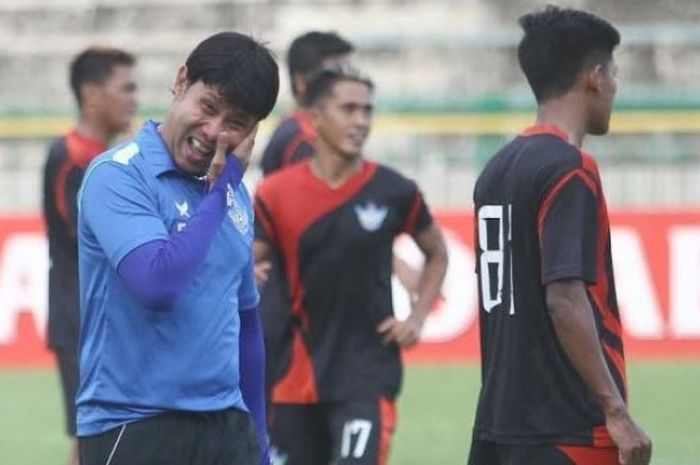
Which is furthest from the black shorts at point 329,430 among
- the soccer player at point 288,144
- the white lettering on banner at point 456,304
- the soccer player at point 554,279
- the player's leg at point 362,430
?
the white lettering on banner at point 456,304

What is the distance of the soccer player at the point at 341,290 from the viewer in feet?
28.5

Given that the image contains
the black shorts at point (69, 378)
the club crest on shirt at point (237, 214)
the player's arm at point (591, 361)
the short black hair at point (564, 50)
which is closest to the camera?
the club crest on shirt at point (237, 214)

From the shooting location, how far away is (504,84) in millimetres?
21484

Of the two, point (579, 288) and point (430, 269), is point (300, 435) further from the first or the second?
point (579, 288)

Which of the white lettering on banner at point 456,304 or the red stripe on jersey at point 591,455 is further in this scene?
the white lettering on banner at point 456,304

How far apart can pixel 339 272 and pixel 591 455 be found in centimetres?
306

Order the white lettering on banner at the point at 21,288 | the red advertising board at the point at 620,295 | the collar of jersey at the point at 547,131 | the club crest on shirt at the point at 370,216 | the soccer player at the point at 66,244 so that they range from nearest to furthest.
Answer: the collar of jersey at the point at 547,131
the club crest on shirt at the point at 370,216
the soccer player at the point at 66,244
the red advertising board at the point at 620,295
the white lettering on banner at the point at 21,288

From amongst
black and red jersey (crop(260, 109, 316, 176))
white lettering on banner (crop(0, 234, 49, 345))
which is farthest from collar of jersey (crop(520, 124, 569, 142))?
white lettering on banner (crop(0, 234, 49, 345))

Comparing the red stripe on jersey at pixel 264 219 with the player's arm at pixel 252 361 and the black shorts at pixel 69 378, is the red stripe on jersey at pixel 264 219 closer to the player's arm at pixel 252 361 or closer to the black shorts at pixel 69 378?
the black shorts at pixel 69 378

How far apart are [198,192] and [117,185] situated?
25 centimetres

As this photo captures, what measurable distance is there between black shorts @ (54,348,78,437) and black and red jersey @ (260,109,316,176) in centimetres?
147

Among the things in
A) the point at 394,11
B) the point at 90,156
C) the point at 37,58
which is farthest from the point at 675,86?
the point at 90,156

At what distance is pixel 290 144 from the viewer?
10.7 m

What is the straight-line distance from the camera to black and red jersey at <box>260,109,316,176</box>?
10.6m
